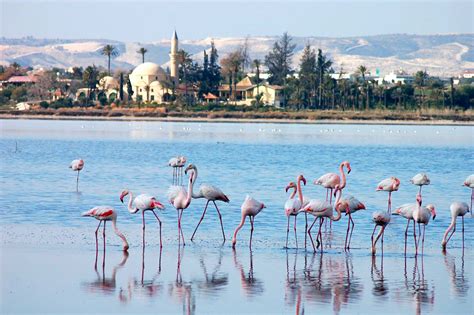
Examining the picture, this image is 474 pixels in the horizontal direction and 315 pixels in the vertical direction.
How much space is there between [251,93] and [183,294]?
4398 inches

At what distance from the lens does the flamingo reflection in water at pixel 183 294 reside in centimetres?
1175

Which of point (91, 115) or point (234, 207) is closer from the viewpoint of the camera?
point (234, 207)

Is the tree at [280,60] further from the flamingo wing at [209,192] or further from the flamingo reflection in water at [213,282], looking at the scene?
the flamingo reflection in water at [213,282]

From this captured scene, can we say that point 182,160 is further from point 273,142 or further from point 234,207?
point 273,142

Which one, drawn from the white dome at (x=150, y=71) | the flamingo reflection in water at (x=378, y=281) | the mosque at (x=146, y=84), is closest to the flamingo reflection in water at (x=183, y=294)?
the flamingo reflection in water at (x=378, y=281)

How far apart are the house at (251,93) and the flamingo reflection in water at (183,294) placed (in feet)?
323

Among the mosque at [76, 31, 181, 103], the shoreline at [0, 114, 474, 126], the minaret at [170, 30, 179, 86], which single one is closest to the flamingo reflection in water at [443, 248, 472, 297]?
the shoreline at [0, 114, 474, 126]

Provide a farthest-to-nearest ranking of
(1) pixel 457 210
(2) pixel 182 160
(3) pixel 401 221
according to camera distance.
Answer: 1. (2) pixel 182 160
2. (3) pixel 401 221
3. (1) pixel 457 210

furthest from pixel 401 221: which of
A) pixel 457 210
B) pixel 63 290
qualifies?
pixel 63 290

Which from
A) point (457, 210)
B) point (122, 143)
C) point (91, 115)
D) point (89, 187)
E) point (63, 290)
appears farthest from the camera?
point (91, 115)

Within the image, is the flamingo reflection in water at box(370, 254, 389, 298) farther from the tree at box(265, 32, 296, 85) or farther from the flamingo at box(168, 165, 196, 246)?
the tree at box(265, 32, 296, 85)

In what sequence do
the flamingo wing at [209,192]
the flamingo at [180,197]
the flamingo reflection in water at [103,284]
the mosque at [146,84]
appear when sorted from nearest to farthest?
the flamingo reflection in water at [103,284] < the flamingo at [180,197] < the flamingo wing at [209,192] < the mosque at [146,84]

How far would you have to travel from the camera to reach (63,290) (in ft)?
41.1

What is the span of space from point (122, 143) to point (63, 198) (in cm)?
3233
